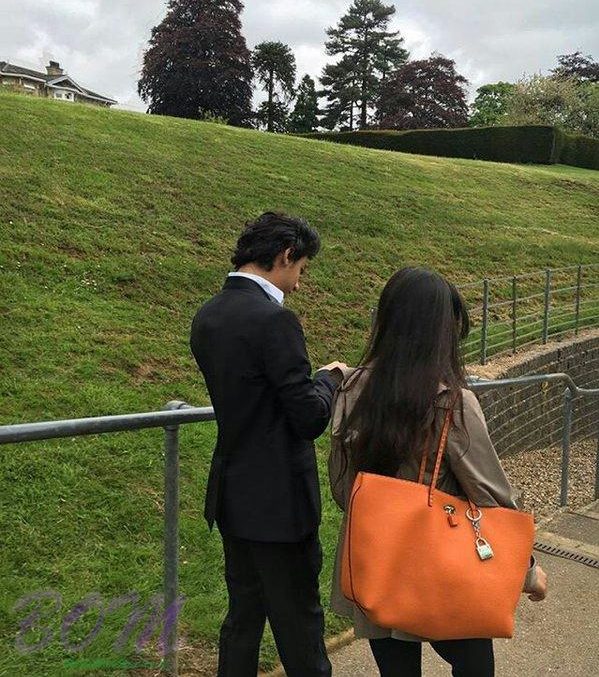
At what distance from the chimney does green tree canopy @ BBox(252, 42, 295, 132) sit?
62.3 feet

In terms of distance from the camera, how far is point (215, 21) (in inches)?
1853

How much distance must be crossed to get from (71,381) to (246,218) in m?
6.73

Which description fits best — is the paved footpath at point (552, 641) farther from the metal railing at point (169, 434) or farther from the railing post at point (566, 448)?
the railing post at point (566, 448)

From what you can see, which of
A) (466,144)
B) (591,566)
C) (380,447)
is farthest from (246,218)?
(466,144)

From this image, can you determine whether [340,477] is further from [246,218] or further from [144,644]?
[246,218]

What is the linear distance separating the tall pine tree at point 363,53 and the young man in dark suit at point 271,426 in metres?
63.8

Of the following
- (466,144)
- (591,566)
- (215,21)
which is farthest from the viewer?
(215,21)

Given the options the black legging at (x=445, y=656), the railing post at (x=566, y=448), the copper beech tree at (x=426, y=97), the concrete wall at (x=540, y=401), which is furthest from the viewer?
the copper beech tree at (x=426, y=97)

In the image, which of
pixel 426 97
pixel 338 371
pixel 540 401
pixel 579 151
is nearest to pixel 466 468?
pixel 338 371

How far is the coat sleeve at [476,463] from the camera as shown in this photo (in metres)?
1.86

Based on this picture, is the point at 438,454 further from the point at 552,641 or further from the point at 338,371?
the point at 552,641

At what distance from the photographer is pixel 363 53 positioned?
64750 mm

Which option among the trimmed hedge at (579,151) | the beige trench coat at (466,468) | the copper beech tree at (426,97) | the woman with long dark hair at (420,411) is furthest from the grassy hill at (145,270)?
the copper beech tree at (426,97)

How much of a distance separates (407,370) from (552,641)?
2.00 metres
